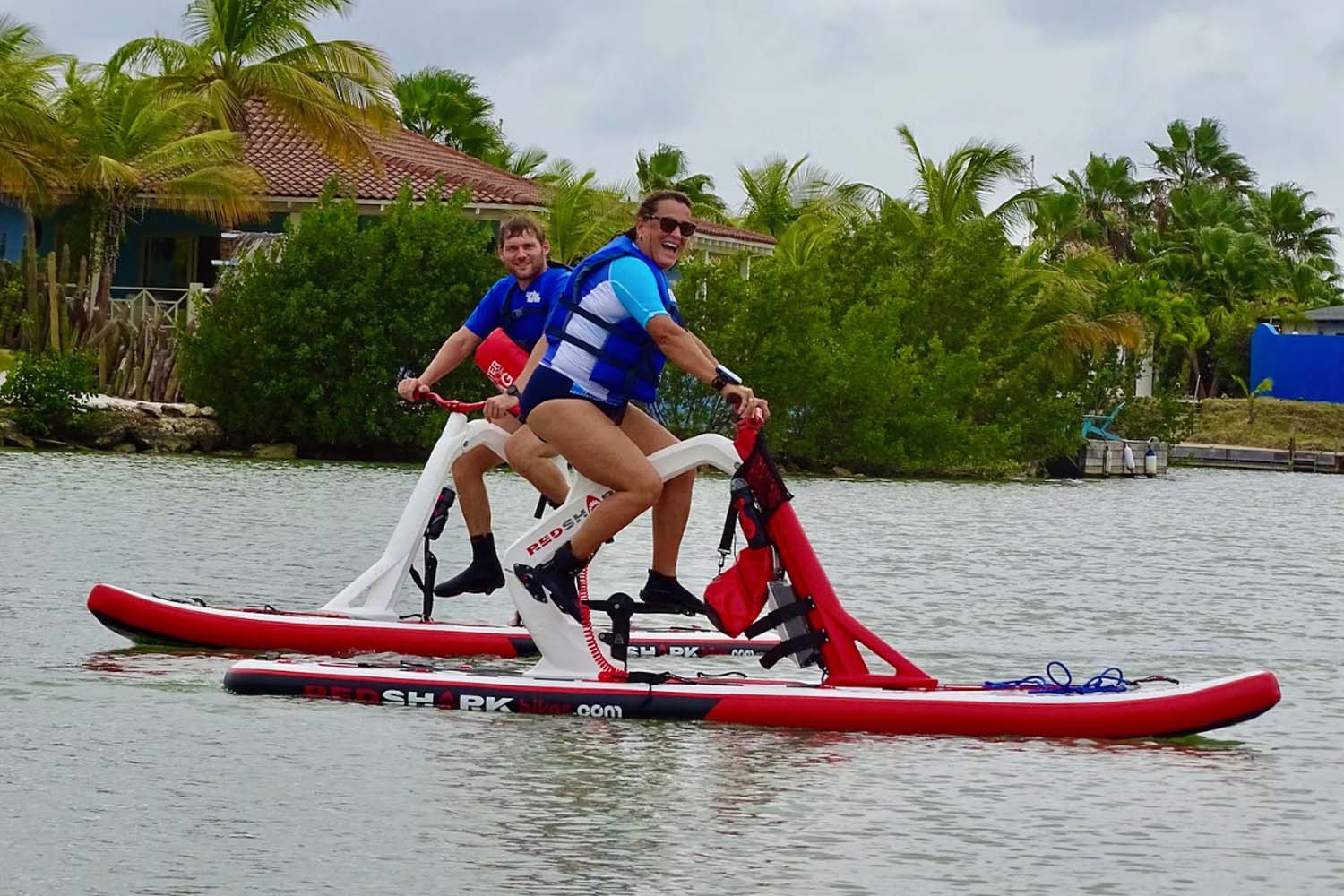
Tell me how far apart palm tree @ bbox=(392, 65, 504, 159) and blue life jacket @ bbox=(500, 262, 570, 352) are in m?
52.3

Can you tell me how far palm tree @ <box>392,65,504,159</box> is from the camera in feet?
208

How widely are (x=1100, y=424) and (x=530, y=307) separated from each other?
142 feet

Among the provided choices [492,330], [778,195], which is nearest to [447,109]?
[778,195]

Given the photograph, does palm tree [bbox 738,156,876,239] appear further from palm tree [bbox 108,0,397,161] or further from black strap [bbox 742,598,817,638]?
black strap [bbox 742,598,817,638]

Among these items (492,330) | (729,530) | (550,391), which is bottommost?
(729,530)

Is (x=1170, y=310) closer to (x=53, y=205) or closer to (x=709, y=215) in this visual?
(x=709, y=215)

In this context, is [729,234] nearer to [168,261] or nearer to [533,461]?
[168,261]

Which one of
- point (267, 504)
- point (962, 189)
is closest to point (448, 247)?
point (267, 504)

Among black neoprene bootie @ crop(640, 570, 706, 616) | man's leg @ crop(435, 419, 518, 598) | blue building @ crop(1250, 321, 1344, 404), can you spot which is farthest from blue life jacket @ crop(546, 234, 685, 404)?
blue building @ crop(1250, 321, 1344, 404)

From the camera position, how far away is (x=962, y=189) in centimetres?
5584

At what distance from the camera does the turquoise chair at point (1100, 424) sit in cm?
5203

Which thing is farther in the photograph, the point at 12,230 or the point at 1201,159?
the point at 1201,159

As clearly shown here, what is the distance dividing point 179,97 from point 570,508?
35564mm

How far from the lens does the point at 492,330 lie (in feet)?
38.5
